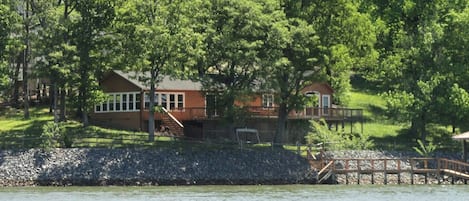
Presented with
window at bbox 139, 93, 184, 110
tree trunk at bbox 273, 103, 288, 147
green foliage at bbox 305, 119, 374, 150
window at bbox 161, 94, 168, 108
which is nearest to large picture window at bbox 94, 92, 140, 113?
window at bbox 139, 93, 184, 110

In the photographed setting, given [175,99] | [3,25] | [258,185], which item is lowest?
[258,185]

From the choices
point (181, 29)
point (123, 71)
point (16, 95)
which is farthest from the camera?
point (16, 95)

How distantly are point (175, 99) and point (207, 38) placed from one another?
Answer: 949cm

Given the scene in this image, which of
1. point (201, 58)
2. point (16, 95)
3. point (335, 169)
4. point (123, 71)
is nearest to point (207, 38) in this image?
point (201, 58)

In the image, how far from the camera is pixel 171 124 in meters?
74.6

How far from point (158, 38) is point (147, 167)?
337 inches

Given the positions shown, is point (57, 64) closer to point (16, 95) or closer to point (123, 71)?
point (123, 71)

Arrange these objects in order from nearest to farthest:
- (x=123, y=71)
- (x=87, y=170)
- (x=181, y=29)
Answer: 1. (x=87, y=170)
2. (x=181, y=29)
3. (x=123, y=71)

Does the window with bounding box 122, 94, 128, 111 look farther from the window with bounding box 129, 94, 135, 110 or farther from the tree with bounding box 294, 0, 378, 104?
the tree with bounding box 294, 0, 378, 104

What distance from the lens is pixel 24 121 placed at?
7450 cm

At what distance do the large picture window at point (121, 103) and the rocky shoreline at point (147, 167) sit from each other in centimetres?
1138

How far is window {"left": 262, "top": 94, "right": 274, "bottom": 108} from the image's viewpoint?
75.6 meters

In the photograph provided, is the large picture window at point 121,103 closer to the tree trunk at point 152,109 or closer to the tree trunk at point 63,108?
the tree trunk at point 63,108

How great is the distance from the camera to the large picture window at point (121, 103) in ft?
250
